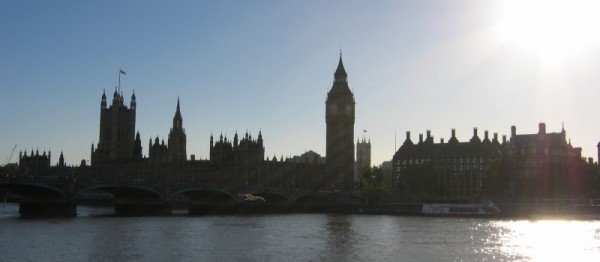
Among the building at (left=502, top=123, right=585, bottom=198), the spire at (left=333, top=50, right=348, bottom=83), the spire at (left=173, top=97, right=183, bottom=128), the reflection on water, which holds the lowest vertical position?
the reflection on water

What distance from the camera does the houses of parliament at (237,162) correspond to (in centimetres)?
14850

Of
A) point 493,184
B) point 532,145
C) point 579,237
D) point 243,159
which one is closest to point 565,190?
point 493,184

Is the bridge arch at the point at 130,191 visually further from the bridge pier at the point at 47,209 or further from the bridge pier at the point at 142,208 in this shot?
the bridge pier at the point at 47,209

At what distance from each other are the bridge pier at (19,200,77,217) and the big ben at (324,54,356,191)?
3134 inches

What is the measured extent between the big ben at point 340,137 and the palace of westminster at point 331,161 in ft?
0.72

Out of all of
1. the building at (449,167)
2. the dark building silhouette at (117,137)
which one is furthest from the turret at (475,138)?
the dark building silhouette at (117,137)

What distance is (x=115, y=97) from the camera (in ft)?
655

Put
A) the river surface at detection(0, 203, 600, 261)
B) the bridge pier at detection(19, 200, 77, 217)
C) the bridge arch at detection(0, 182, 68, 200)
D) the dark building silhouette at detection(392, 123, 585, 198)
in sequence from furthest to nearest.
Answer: the dark building silhouette at detection(392, 123, 585, 198) < the bridge pier at detection(19, 200, 77, 217) < the bridge arch at detection(0, 182, 68, 200) < the river surface at detection(0, 203, 600, 261)

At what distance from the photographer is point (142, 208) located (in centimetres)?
10050

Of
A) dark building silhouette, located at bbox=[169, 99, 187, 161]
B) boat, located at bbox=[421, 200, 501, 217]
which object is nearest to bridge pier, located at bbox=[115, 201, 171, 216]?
boat, located at bbox=[421, 200, 501, 217]

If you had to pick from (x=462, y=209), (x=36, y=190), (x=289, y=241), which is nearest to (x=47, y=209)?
(x=36, y=190)

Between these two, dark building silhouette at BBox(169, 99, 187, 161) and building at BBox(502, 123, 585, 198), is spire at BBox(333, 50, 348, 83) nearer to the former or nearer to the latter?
dark building silhouette at BBox(169, 99, 187, 161)

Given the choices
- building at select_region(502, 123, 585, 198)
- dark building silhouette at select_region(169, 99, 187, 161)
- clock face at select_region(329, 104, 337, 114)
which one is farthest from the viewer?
dark building silhouette at select_region(169, 99, 187, 161)

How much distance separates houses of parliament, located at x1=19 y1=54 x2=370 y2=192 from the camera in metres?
148
